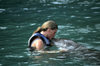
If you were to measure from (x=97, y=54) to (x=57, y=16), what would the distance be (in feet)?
23.0

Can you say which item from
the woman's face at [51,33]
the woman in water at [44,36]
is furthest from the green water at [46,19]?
the woman's face at [51,33]

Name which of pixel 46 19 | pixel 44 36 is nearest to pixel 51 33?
pixel 44 36

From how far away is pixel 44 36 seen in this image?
9.77 m

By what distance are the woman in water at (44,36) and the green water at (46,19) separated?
1.06 ft

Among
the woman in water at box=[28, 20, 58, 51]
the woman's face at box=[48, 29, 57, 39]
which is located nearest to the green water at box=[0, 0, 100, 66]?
the woman in water at box=[28, 20, 58, 51]

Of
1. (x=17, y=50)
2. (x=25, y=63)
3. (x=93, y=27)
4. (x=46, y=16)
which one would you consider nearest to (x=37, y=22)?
(x=46, y=16)

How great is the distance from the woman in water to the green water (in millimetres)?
322

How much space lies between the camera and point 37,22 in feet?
49.3

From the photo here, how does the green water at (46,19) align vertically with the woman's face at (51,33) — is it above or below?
below

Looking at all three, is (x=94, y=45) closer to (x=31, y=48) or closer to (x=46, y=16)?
Answer: (x=31, y=48)

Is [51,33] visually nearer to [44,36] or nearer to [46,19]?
[44,36]

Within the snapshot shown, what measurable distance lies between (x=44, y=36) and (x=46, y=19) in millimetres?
5821

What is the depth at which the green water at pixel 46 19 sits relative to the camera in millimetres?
9469

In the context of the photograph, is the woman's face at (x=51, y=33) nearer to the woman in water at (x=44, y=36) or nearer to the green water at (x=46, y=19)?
the woman in water at (x=44, y=36)
